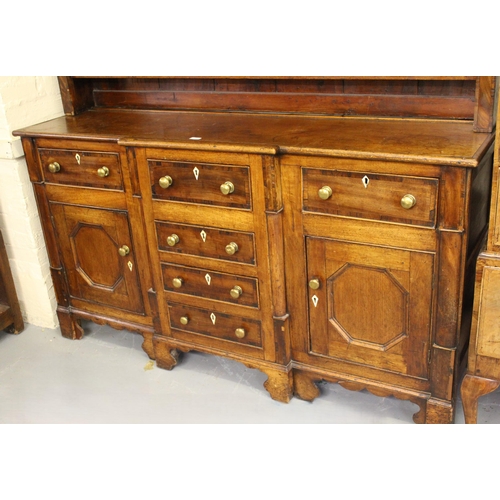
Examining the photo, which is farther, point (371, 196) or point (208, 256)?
point (208, 256)

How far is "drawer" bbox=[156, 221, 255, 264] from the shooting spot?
2.50 metres

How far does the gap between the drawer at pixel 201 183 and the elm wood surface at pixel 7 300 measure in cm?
111

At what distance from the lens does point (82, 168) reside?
2.81 m

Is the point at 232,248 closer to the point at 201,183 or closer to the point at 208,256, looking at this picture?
the point at 208,256

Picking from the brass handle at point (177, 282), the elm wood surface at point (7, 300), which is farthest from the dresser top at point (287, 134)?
the elm wood surface at point (7, 300)

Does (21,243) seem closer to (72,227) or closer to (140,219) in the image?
(72,227)

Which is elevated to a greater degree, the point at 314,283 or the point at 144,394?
the point at 314,283

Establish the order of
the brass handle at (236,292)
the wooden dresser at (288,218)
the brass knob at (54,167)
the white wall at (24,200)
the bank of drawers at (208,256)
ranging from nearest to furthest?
the wooden dresser at (288,218) < the bank of drawers at (208,256) < the brass handle at (236,292) < the brass knob at (54,167) < the white wall at (24,200)

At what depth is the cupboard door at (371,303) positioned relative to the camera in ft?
7.47

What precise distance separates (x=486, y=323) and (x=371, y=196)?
22.9 inches

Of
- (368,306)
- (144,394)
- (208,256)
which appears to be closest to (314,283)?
(368,306)

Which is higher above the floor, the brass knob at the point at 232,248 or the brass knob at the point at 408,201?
the brass knob at the point at 408,201

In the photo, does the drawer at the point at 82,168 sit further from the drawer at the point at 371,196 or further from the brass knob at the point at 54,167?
the drawer at the point at 371,196

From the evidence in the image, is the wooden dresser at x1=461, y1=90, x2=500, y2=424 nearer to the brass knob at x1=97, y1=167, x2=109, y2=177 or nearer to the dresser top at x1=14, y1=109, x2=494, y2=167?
the dresser top at x1=14, y1=109, x2=494, y2=167
